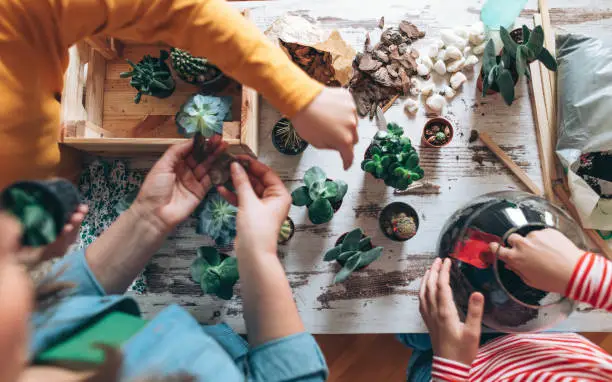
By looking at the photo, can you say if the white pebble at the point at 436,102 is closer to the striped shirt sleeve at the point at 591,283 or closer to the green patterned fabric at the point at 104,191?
the striped shirt sleeve at the point at 591,283

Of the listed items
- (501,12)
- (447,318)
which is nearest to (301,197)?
(447,318)

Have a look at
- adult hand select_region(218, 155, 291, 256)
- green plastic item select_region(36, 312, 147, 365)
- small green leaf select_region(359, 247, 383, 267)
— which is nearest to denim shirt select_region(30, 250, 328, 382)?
green plastic item select_region(36, 312, 147, 365)

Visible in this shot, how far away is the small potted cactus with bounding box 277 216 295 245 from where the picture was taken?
866mm

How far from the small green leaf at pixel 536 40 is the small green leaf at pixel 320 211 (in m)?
0.47

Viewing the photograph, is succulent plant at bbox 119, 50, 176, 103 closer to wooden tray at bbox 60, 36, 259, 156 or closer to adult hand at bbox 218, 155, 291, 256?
wooden tray at bbox 60, 36, 259, 156

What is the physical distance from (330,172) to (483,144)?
337mm

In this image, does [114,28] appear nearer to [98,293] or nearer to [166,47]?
[166,47]

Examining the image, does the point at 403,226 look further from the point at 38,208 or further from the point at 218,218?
the point at 38,208

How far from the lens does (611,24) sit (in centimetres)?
94

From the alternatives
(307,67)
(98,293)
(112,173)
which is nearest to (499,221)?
(307,67)

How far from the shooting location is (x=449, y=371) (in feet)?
2.45

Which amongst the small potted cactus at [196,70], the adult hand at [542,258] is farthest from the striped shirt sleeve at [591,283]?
the small potted cactus at [196,70]

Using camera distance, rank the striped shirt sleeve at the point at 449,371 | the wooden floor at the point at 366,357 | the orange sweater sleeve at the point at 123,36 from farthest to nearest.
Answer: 1. the wooden floor at the point at 366,357
2. the striped shirt sleeve at the point at 449,371
3. the orange sweater sleeve at the point at 123,36

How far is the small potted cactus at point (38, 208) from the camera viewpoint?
465 mm
